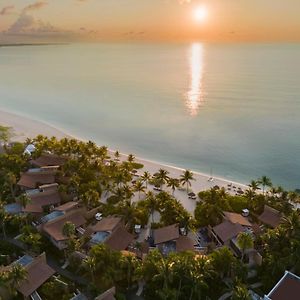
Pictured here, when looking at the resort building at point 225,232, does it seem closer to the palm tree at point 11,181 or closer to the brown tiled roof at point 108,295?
the brown tiled roof at point 108,295

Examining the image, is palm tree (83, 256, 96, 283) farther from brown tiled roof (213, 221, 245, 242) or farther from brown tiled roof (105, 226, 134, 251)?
brown tiled roof (213, 221, 245, 242)

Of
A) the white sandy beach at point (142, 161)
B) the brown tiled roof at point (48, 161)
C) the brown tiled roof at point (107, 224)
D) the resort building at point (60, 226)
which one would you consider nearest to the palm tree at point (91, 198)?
the resort building at point (60, 226)

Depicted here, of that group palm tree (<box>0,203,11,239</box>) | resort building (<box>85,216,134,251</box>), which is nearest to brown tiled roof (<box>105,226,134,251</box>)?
resort building (<box>85,216,134,251</box>)

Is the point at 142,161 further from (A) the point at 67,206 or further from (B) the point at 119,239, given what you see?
(B) the point at 119,239

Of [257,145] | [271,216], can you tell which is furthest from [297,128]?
[271,216]

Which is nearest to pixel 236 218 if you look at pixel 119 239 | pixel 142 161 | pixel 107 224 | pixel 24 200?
pixel 119 239
